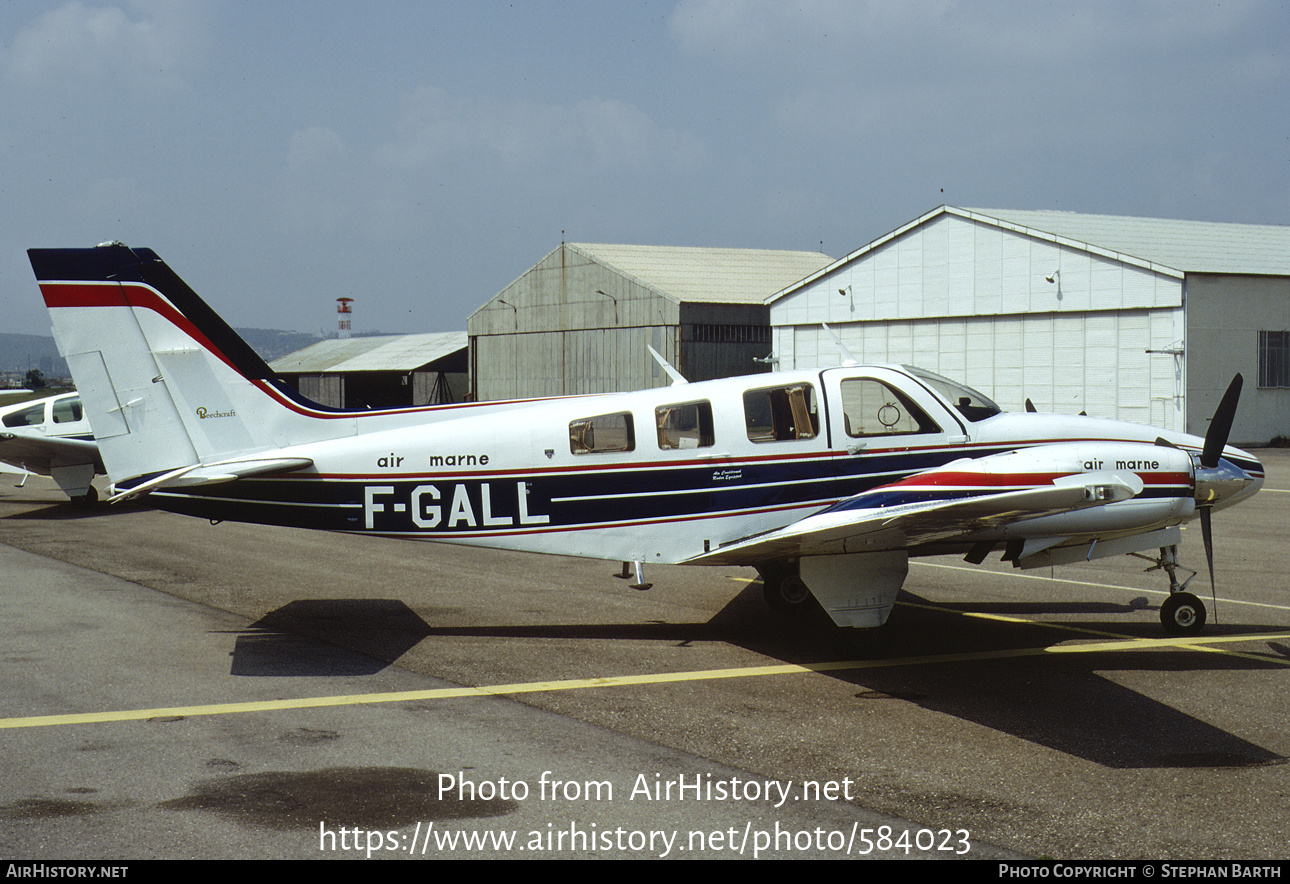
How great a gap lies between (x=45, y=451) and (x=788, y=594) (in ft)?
54.2

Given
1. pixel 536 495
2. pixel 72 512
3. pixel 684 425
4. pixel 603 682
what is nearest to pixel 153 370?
pixel 536 495

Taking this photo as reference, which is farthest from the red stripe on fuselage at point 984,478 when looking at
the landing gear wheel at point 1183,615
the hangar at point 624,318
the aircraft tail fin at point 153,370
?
the hangar at point 624,318

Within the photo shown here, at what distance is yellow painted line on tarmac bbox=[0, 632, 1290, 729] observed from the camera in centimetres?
809

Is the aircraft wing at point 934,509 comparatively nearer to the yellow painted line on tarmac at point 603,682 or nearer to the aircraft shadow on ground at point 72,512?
the yellow painted line on tarmac at point 603,682

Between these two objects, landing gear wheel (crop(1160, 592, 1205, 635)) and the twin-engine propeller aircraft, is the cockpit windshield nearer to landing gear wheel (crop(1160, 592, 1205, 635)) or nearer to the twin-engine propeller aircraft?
the twin-engine propeller aircraft

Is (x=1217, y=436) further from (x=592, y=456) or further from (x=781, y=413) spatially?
(x=592, y=456)

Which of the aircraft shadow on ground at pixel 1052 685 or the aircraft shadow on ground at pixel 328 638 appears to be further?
the aircraft shadow on ground at pixel 328 638

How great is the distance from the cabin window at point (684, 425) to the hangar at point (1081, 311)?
25758 millimetres

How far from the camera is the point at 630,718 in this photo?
8.09 metres

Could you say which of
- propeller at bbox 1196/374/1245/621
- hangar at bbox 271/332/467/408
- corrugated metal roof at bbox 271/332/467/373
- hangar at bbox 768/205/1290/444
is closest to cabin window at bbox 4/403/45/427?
propeller at bbox 1196/374/1245/621

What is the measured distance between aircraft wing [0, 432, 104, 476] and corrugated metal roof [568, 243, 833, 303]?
29008mm

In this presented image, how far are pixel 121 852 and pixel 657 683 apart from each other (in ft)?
14.7

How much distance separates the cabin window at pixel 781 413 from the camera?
10.3m
